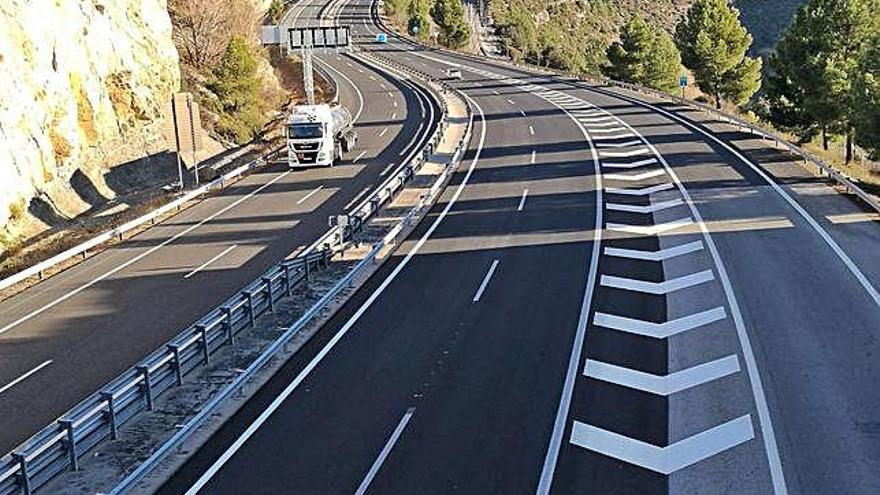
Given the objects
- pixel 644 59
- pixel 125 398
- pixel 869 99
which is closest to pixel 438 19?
pixel 644 59

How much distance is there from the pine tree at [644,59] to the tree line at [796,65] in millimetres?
87

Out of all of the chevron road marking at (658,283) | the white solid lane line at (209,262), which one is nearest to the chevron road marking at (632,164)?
the chevron road marking at (658,283)

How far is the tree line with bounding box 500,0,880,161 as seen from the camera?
1469 inches

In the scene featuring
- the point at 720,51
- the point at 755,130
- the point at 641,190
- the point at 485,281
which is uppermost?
the point at 720,51

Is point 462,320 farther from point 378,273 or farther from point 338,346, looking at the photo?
point 378,273

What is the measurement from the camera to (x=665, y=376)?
51.2ft

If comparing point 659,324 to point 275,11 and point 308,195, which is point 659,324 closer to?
point 308,195

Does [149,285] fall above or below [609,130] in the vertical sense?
below

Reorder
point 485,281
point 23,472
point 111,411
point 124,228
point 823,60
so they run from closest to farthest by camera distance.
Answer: point 23,472, point 111,411, point 485,281, point 124,228, point 823,60

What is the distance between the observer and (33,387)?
669 inches

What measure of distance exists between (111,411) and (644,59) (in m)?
69.9

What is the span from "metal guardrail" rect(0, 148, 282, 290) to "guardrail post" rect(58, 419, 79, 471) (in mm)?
12530

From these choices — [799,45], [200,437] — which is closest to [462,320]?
[200,437]

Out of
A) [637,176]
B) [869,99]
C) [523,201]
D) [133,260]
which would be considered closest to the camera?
[133,260]
